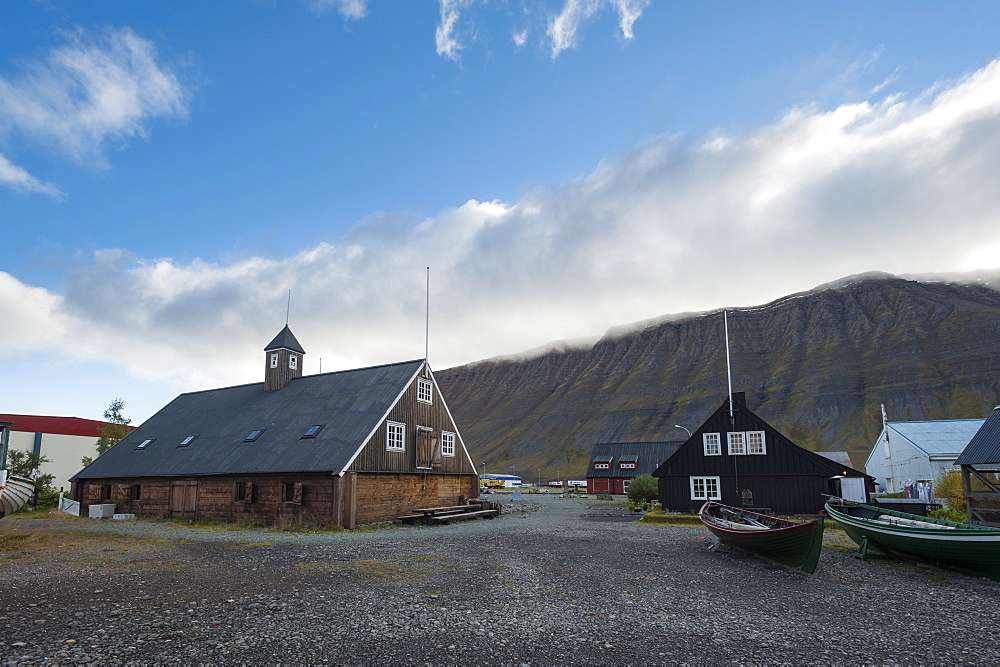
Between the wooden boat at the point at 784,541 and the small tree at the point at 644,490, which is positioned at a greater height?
the wooden boat at the point at 784,541

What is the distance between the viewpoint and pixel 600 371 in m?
185

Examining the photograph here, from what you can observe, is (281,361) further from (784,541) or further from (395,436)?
(784,541)

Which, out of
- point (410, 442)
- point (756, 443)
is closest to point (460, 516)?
point (410, 442)

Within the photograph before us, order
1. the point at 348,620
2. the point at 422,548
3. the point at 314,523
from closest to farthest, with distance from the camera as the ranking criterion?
the point at 348,620
the point at 422,548
the point at 314,523

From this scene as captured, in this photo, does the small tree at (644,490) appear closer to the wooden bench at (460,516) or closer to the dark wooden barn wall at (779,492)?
the dark wooden barn wall at (779,492)

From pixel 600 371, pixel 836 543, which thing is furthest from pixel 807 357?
pixel 836 543

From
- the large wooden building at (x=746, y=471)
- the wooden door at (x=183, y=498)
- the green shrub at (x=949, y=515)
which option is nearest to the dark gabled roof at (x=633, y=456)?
the large wooden building at (x=746, y=471)

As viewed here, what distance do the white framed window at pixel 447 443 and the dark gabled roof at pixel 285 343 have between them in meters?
11.7

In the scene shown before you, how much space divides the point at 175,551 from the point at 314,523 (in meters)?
9.07

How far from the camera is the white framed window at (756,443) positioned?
3366cm

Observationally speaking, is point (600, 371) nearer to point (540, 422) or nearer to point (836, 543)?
point (540, 422)

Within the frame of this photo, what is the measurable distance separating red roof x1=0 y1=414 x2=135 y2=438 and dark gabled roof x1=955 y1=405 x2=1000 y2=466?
77.5 m

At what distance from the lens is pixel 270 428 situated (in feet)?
110

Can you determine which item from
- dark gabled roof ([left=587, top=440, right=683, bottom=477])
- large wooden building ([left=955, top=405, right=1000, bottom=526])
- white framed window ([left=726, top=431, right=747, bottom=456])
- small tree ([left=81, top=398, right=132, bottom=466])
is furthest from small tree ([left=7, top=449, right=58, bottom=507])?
dark gabled roof ([left=587, top=440, right=683, bottom=477])
